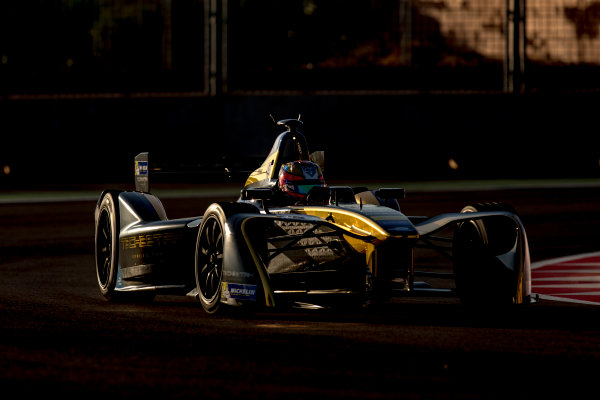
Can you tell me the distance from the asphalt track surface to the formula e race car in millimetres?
197

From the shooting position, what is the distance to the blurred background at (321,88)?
77.3 feet

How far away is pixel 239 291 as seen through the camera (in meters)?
8.63

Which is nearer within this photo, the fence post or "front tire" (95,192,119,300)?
"front tire" (95,192,119,300)

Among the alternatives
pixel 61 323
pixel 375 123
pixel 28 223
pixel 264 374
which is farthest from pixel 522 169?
pixel 264 374

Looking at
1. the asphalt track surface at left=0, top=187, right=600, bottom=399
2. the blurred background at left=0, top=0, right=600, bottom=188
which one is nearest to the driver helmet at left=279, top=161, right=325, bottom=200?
the asphalt track surface at left=0, top=187, right=600, bottom=399

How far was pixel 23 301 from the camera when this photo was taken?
10086 millimetres

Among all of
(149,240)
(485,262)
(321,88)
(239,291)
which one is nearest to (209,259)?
(239,291)

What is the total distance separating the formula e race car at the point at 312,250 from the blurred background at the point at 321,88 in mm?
13439

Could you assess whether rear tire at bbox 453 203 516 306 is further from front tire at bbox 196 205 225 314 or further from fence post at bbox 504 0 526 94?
fence post at bbox 504 0 526 94

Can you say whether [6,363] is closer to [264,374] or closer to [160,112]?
[264,374]

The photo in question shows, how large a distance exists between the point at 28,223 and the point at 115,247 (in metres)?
7.96

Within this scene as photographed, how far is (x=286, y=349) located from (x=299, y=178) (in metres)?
2.70

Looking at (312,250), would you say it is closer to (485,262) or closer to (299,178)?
(299,178)

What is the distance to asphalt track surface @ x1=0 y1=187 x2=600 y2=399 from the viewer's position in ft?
21.1
